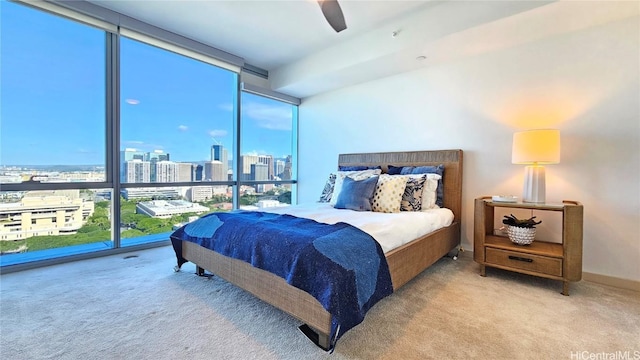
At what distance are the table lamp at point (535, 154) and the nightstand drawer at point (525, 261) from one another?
517 millimetres

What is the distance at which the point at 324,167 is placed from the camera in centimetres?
470

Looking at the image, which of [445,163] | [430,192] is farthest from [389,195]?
[445,163]

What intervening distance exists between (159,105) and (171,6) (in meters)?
1.22

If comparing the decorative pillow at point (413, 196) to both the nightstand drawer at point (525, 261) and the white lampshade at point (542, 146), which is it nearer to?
the nightstand drawer at point (525, 261)

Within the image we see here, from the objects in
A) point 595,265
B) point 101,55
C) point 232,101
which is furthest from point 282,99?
point 595,265

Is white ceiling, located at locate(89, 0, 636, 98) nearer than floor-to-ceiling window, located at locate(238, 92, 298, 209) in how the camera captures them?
Yes

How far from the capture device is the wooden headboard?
3184 millimetres

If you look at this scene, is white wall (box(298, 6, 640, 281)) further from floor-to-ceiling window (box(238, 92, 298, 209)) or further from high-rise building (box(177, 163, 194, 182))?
high-rise building (box(177, 163, 194, 182))

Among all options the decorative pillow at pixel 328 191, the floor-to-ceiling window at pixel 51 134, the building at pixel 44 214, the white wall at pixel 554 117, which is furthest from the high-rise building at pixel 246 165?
the white wall at pixel 554 117

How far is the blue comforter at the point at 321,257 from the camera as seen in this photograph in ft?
4.58

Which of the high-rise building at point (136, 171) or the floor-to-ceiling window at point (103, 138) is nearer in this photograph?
the floor-to-ceiling window at point (103, 138)

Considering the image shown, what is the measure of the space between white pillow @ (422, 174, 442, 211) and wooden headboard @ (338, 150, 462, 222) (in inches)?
9.0

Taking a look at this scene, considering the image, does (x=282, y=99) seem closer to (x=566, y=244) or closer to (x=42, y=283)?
(x=42, y=283)

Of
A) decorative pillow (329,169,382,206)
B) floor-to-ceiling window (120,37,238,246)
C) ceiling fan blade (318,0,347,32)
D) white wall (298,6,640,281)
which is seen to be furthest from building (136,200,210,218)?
ceiling fan blade (318,0,347,32)
